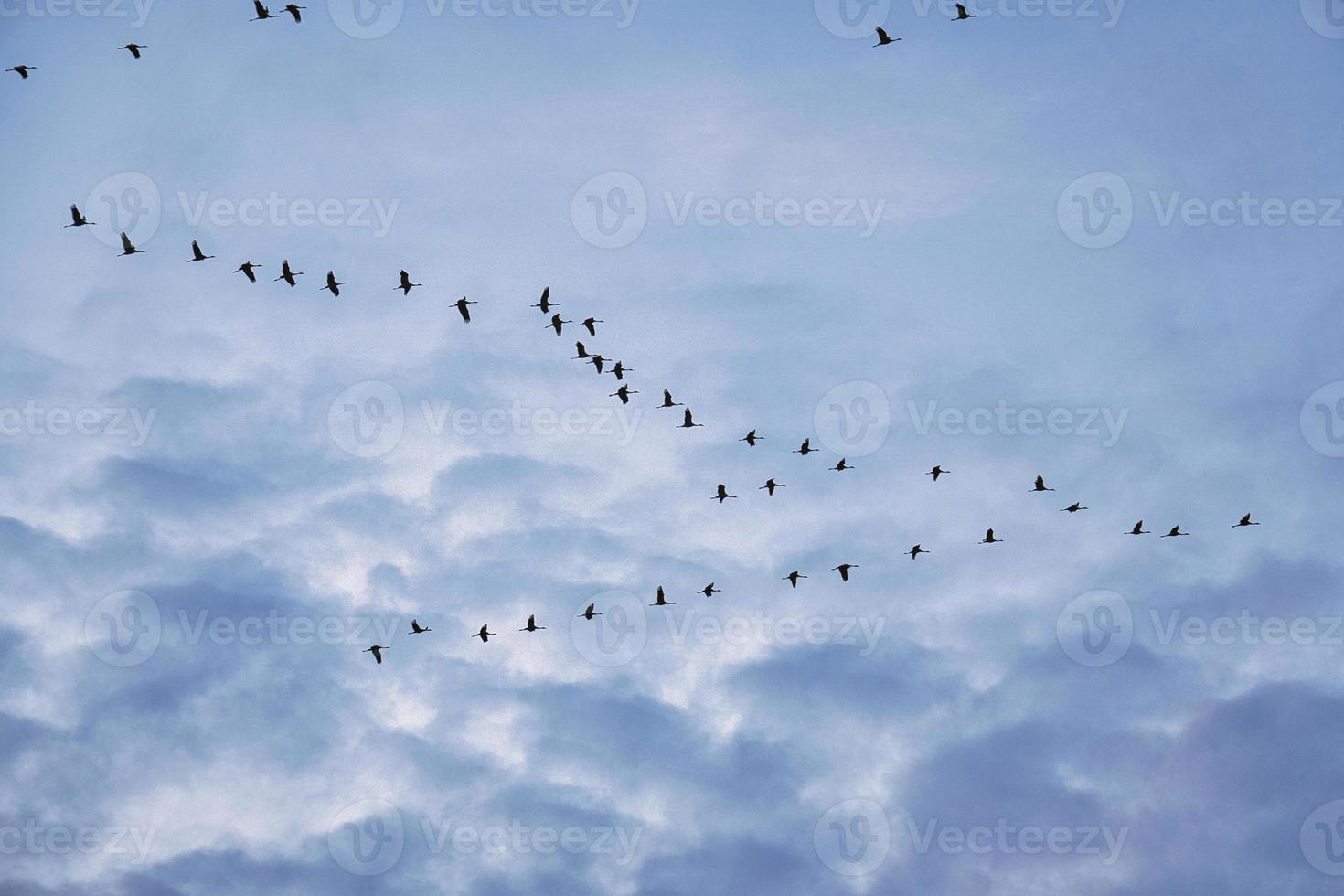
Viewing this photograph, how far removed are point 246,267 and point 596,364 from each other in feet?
114

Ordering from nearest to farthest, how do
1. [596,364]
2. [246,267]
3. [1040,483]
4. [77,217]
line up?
[77,217]
[246,267]
[596,364]
[1040,483]

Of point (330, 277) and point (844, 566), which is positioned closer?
point (330, 277)

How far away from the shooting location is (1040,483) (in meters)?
157

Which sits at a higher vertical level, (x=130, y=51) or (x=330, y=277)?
(x=130, y=51)

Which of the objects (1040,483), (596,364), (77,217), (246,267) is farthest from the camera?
(1040,483)

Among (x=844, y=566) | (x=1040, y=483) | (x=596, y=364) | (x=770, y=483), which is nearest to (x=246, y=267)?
(x=596, y=364)

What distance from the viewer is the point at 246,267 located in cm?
13838

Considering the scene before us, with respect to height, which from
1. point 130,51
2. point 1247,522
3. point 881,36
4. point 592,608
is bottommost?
point 592,608

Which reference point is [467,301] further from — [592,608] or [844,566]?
[844,566]

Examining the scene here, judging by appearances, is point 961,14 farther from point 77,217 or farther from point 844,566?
point 77,217

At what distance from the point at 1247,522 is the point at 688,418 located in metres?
60.3

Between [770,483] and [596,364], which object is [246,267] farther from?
[770,483]

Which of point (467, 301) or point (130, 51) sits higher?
point (130, 51)

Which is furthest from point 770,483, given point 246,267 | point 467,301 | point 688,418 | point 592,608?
point 246,267
